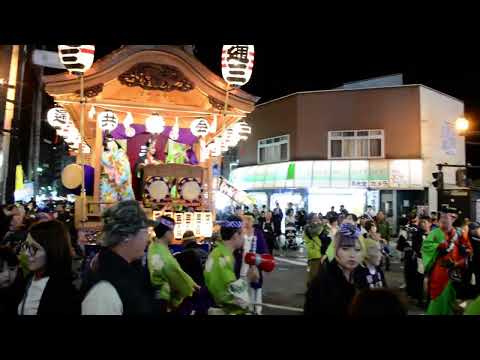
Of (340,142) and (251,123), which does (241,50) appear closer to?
(340,142)

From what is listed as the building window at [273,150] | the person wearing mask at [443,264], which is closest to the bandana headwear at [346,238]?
the person wearing mask at [443,264]

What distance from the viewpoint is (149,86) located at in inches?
338

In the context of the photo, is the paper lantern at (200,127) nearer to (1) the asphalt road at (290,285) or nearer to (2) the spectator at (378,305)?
(1) the asphalt road at (290,285)

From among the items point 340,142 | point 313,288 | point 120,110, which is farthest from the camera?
point 340,142

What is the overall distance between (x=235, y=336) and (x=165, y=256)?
119 inches

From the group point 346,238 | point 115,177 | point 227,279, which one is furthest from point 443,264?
point 115,177

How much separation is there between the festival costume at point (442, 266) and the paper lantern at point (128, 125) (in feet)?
22.7

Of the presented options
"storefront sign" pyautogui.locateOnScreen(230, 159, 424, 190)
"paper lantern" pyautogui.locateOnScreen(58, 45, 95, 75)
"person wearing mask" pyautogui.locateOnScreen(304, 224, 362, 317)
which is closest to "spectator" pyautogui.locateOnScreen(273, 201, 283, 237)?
"storefront sign" pyautogui.locateOnScreen(230, 159, 424, 190)

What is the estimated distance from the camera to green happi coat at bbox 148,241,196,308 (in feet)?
14.5

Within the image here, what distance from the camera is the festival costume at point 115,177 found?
807 cm

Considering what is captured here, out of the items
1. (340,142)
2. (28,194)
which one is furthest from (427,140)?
(28,194)

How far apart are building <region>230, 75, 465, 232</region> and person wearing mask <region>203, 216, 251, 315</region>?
62.2ft

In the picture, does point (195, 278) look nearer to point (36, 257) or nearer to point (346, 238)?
point (346, 238)

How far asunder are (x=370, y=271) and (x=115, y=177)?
594cm
